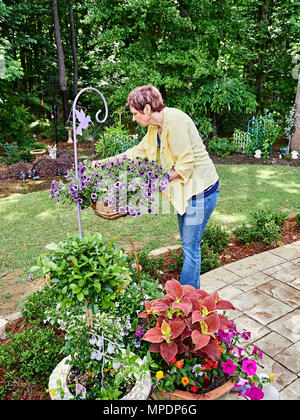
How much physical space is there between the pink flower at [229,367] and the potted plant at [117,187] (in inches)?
38.0

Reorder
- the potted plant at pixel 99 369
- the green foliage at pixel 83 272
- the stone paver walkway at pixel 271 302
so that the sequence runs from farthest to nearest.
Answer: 1. the stone paver walkway at pixel 271 302
2. the potted plant at pixel 99 369
3. the green foliage at pixel 83 272

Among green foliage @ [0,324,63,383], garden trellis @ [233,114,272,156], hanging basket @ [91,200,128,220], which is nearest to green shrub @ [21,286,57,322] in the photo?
green foliage @ [0,324,63,383]

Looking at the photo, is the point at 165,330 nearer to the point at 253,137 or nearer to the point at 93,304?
the point at 93,304

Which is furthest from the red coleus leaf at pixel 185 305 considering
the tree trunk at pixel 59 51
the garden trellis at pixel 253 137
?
the tree trunk at pixel 59 51

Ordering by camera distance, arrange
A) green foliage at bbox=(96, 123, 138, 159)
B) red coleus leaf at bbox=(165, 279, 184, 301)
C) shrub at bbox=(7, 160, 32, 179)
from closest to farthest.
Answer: red coleus leaf at bbox=(165, 279, 184, 301), shrub at bbox=(7, 160, 32, 179), green foliage at bbox=(96, 123, 138, 159)

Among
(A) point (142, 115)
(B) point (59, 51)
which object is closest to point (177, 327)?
(A) point (142, 115)

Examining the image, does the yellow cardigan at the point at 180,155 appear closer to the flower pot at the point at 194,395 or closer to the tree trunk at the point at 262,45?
the flower pot at the point at 194,395

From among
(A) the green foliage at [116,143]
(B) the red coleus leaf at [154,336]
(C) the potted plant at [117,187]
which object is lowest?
(B) the red coleus leaf at [154,336]

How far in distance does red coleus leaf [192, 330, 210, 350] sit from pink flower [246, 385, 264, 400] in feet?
1.34

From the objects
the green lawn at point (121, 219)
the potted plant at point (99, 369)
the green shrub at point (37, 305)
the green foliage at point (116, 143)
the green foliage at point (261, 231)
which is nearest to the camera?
the potted plant at point (99, 369)

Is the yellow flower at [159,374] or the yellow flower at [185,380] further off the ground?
the yellow flower at [159,374]

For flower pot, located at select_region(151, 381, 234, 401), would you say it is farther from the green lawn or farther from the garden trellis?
the garden trellis

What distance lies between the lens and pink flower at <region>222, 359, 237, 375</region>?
1744 millimetres

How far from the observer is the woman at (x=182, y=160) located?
2205 millimetres
